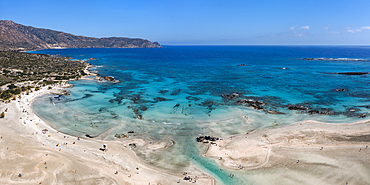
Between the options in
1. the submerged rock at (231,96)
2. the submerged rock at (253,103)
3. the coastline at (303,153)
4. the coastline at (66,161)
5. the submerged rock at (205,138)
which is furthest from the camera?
the submerged rock at (231,96)

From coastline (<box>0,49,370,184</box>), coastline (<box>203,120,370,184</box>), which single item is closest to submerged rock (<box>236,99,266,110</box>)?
coastline (<box>203,120,370,184</box>)

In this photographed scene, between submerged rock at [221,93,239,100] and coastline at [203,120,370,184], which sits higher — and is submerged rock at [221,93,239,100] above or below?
above

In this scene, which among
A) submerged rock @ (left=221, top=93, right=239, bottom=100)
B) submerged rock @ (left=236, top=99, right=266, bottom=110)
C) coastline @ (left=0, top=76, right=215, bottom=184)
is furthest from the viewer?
submerged rock @ (left=221, top=93, right=239, bottom=100)

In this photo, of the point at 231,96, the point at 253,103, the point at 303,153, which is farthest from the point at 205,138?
the point at 231,96

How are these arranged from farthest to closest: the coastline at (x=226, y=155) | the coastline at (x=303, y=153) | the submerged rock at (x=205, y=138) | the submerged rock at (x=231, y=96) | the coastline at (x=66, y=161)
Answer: the submerged rock at (x=231, y=96)
the submerged rock at (x=205, y=138)
the coastline at (x=303, y=153)
the coastline at (x=226, y=155)
the coastline at (x=66, y=161)

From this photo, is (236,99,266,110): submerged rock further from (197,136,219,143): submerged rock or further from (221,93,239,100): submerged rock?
(197,136,219,143): submerged rock

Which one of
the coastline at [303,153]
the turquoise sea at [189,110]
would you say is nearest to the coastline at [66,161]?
the turquoise sea at [189,110]

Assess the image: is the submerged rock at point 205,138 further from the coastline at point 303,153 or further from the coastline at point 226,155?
the coastline at point 226,155

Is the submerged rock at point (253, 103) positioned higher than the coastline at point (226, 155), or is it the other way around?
the submerged rock at point (253, 103)

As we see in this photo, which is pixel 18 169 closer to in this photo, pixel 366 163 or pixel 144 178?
pixel 144 178
